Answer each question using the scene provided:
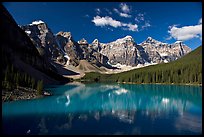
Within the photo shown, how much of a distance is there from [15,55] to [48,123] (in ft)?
264

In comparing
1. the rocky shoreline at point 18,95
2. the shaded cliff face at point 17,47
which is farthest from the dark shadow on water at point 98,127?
the shaded cliff face at point 17,47

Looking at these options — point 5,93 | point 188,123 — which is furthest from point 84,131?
point 5,93

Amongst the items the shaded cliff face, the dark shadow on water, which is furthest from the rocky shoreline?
the shaded cliff face

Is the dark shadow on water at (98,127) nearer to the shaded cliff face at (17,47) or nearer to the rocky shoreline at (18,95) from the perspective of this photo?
the rocky shoreline at (18,95)

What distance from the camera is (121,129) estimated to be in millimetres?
18391

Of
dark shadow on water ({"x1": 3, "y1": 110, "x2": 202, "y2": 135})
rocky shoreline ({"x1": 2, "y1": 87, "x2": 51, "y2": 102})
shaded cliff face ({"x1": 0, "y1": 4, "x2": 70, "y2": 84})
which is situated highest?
shaded cliff face ({"x1": 0, "y1": 4, "x2": 70, "y2": 84})

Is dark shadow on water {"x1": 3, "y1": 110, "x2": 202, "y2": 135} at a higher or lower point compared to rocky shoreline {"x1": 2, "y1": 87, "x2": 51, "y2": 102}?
lower

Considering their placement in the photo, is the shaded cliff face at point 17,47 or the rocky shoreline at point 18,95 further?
the shaded cliff face at point 17,47

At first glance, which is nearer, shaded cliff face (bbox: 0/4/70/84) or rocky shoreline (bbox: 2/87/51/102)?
rocky shoreline (bbox: 2/87/51/102)

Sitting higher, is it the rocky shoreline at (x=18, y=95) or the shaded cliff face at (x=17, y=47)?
the shaded cliff face at (x=17, y=47)

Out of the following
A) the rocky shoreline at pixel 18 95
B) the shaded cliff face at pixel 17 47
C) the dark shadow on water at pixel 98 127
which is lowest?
the dark shadow on water at pixel 98 127

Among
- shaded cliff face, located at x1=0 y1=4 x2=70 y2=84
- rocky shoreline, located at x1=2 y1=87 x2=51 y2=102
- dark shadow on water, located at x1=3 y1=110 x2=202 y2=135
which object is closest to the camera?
dark shadow on water, located at x1=3 y1=110 x2=202 y2=135

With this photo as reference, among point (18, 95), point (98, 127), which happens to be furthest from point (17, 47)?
point (98, 127)

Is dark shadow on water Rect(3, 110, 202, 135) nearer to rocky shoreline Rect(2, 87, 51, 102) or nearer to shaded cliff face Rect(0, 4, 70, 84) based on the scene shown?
rocky shoreline Rect(2, 87, 51, 102)
